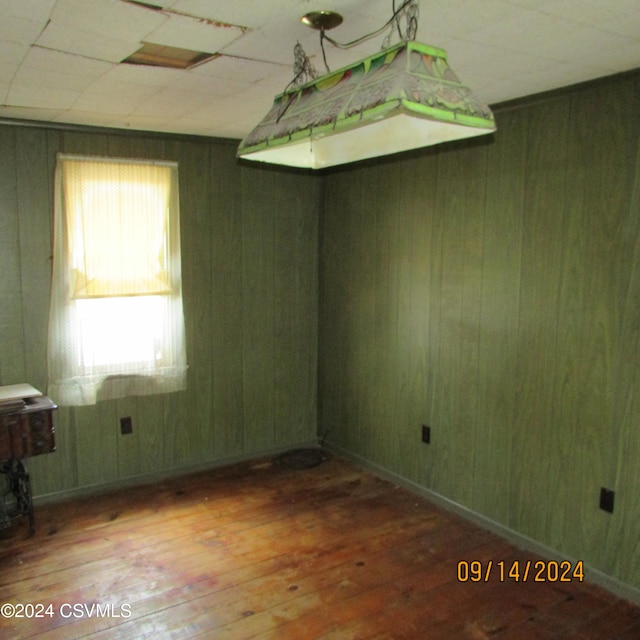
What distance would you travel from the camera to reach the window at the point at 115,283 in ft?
11.3

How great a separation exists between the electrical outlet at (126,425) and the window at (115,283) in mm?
192

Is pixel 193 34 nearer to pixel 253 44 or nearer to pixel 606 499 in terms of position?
pixel 253 44

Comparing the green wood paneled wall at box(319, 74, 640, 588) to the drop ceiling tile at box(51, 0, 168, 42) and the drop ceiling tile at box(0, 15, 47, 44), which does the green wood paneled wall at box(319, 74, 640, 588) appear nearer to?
the drop ceiling tile at box(51, 0, 168, 42)

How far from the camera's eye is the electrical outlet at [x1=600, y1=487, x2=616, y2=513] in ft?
8.52

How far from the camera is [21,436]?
2.95 m

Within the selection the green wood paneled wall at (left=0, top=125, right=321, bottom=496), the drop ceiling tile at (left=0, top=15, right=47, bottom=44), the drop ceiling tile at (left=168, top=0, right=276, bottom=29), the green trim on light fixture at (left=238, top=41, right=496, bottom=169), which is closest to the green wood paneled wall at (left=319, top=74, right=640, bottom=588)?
the green wood paneled wall at (left=0, top=125, right=321, bottom=496)

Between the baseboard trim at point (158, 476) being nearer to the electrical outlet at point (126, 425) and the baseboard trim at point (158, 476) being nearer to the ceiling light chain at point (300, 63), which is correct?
the electrical outlet at point (126, 425)

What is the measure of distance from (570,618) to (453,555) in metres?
0.64

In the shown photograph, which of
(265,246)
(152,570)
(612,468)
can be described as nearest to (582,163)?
(612,468)

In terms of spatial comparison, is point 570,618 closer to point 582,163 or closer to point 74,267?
point 582,163

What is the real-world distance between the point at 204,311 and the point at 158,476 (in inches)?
47.0

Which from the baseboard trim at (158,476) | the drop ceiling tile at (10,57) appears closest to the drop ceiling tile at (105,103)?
the drop ceiling tile at (10,57)

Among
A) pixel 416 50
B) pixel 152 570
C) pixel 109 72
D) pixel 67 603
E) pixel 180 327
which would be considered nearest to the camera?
pixel 416 50

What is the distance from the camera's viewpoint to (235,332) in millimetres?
4184
